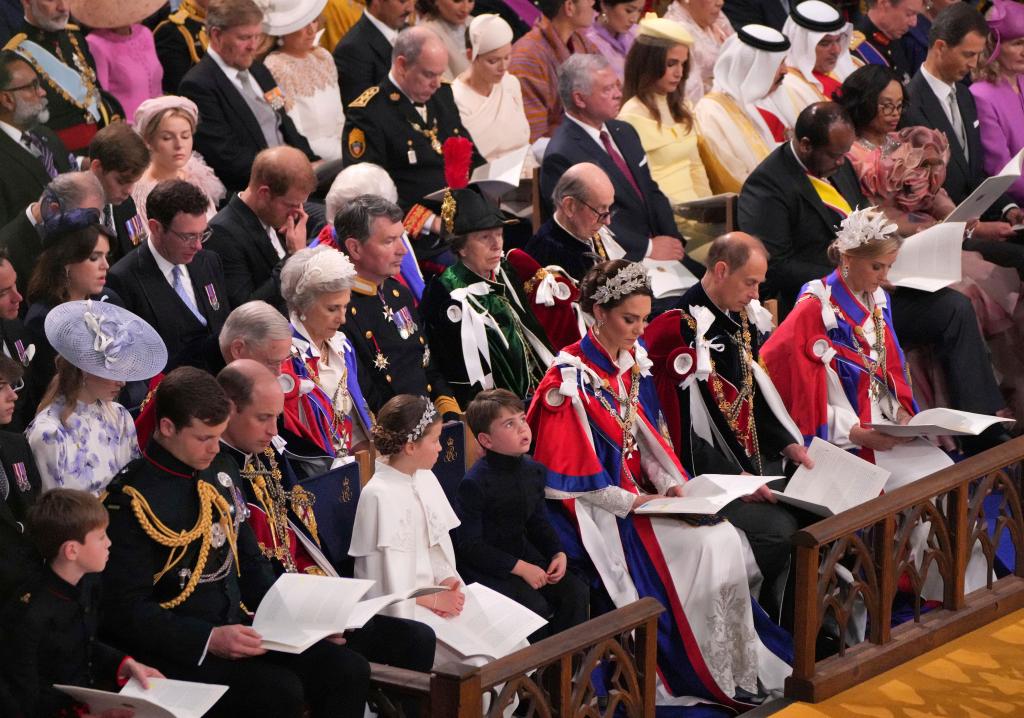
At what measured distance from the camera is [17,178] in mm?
5734

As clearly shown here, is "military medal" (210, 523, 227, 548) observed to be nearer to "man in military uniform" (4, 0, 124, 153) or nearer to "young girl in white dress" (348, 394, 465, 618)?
"young girl in white dress" (348, 394, 465, 618)

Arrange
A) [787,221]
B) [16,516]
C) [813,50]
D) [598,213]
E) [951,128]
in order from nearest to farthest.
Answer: [16,516]
[598,213]
[787,221]
[951,128]
[813,50]

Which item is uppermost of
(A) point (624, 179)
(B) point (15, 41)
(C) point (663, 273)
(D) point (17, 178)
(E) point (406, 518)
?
(B) point (15, 41)

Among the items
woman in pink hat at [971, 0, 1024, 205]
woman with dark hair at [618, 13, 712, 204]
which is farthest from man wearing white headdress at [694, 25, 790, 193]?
woman in pink hat at [971, 0, 1024, 205]

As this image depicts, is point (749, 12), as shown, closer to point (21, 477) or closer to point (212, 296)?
point (212, 296)

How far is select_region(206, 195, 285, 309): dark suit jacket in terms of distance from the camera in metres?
6.08

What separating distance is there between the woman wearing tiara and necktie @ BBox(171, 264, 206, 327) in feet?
3.95

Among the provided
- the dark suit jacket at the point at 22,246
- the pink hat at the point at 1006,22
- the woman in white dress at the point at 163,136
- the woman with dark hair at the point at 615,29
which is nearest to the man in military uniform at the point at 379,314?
the woman in white dress at the point at 163,136

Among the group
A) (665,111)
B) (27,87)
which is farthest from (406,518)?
(665,111)

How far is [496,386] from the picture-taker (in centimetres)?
630

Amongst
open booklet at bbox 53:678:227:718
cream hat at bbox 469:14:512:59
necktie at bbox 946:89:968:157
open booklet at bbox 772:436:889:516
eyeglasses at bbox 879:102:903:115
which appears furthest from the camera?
necktie at bbox 946:89:968:157

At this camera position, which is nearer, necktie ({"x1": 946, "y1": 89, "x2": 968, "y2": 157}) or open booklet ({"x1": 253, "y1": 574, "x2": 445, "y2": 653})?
open booklet ({"x1": 253, "y1": 574, "x2": 445, "y2": 653})

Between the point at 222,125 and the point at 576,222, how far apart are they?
1574mm

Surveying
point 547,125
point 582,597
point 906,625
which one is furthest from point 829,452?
point 547,125
